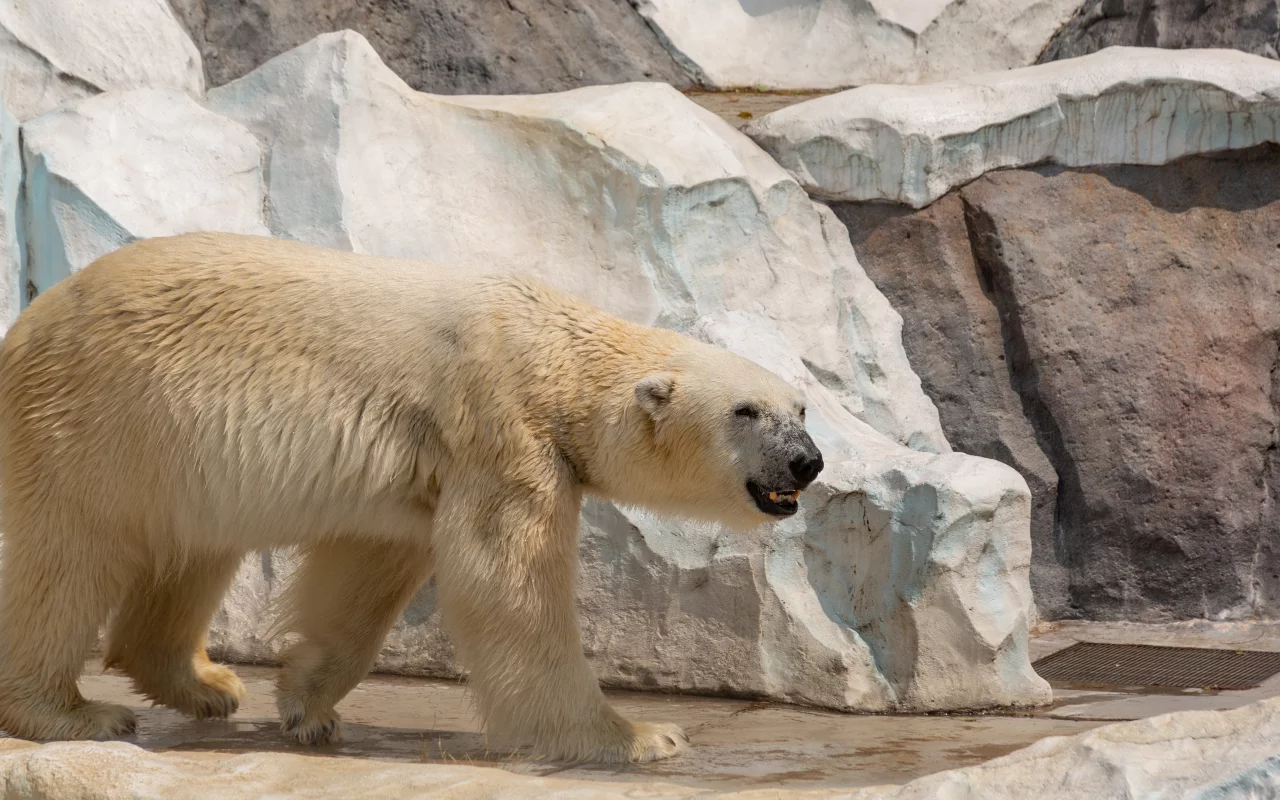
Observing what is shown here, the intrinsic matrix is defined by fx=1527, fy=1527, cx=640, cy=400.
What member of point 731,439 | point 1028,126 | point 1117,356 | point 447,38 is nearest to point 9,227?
point 447,38

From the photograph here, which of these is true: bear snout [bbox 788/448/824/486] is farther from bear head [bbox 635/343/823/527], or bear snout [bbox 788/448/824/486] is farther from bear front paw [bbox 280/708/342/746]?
bear front paw [bbox 280/708/342/746]

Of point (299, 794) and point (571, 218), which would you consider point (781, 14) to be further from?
point (299, 794)

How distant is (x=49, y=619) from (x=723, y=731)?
2.16 metres

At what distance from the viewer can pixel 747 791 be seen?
3.41m

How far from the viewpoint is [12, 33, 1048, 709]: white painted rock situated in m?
5.65

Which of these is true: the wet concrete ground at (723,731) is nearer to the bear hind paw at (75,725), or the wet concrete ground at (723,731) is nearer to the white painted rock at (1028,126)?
the bear hind paw at (75,725)

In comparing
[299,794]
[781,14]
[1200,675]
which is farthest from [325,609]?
[781,14]

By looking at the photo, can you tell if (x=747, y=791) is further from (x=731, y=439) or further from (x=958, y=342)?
(x=958, y=342)

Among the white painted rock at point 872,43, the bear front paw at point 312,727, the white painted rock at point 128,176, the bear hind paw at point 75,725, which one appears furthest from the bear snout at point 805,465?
the white painted rock at point 872,43

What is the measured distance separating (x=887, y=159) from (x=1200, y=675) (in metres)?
3.08

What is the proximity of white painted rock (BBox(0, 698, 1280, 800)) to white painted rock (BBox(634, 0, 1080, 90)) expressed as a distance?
7341 millimetres

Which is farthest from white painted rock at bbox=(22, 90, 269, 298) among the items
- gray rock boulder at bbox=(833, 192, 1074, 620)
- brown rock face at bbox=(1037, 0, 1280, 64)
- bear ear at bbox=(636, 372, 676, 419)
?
brown rock face at bbox=(1037, 0, 1280, 64)

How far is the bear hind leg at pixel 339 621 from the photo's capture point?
16.4 feet

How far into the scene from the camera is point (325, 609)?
5051mm
